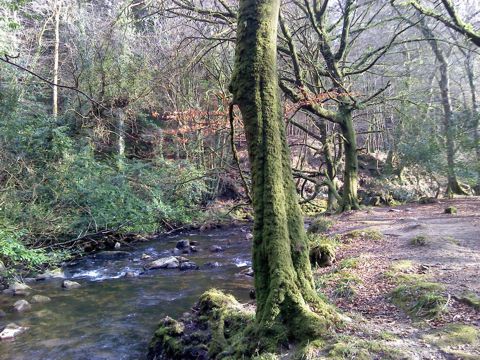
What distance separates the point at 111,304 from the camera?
866 cm

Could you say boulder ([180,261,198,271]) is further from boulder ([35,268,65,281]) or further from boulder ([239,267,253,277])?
boulder ([35,268,65,281])

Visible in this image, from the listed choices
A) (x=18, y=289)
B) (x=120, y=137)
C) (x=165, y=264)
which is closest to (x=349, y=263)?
(x=165, y=264)

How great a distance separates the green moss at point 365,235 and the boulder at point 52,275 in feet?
24.7

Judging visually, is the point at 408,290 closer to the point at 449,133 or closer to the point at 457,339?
the point at 457,339

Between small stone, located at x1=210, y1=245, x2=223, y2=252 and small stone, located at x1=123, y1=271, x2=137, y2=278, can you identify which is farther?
small stone, located at x1=210, y1=245, x2=223, y2=252

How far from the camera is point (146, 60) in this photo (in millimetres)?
18641

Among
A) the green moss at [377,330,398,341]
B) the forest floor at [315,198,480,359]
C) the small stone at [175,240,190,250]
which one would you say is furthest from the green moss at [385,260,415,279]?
the small stone at [175,240,190,250]

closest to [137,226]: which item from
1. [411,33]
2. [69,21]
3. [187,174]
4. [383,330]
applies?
[187,174]

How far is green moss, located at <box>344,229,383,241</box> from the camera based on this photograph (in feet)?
29.5

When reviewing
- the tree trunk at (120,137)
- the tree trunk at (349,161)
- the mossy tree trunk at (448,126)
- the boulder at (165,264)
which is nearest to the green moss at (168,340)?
the boulder at (165,264)

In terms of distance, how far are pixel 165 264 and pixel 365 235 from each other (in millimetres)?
5732

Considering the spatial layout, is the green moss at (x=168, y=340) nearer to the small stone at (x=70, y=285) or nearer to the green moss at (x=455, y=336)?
the green moss at (x=455, y=336)

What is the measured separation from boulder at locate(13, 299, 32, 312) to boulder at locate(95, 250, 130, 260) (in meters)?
4.40

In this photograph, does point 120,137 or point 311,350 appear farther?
point 120,137
